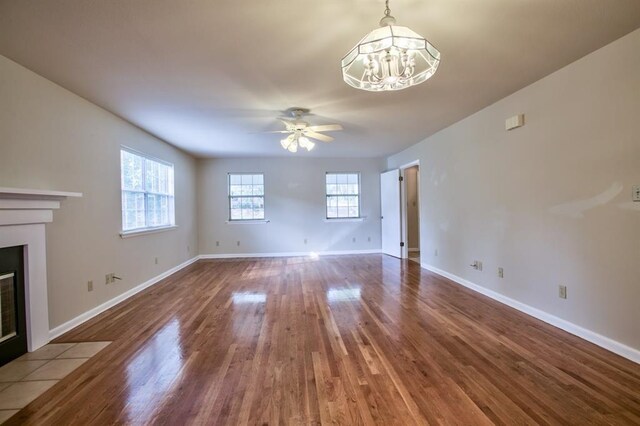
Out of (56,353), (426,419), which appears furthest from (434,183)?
(56,353)

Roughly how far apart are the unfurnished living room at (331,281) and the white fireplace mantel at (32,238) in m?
0.02

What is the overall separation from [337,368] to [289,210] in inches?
211

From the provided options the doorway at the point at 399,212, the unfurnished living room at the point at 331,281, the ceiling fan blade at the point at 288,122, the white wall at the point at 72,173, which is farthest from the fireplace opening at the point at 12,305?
the doorway at the point at 399,212

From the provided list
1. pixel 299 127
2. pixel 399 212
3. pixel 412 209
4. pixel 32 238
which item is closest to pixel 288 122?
pixel 299 127

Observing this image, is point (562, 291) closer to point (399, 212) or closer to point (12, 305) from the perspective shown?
point (399, 212)

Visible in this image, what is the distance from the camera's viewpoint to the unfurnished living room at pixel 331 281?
1819 mm

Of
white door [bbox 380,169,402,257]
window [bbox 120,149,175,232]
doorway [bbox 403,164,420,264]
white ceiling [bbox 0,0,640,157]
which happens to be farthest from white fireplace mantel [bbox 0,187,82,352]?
doorway [bbox 403,164,420,264]

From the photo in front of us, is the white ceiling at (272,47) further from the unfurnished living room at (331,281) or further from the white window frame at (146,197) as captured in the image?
the white window frame at (146,197)

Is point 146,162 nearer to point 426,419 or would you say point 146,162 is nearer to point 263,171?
point 263,171

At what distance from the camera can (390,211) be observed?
6969mm

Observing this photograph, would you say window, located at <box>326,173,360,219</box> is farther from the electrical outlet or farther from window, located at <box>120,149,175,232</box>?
the electrical outlet

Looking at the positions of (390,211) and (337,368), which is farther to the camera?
(390,211)

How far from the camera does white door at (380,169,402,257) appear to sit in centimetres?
667

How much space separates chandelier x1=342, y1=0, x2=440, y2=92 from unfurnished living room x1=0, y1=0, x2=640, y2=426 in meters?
0.02
